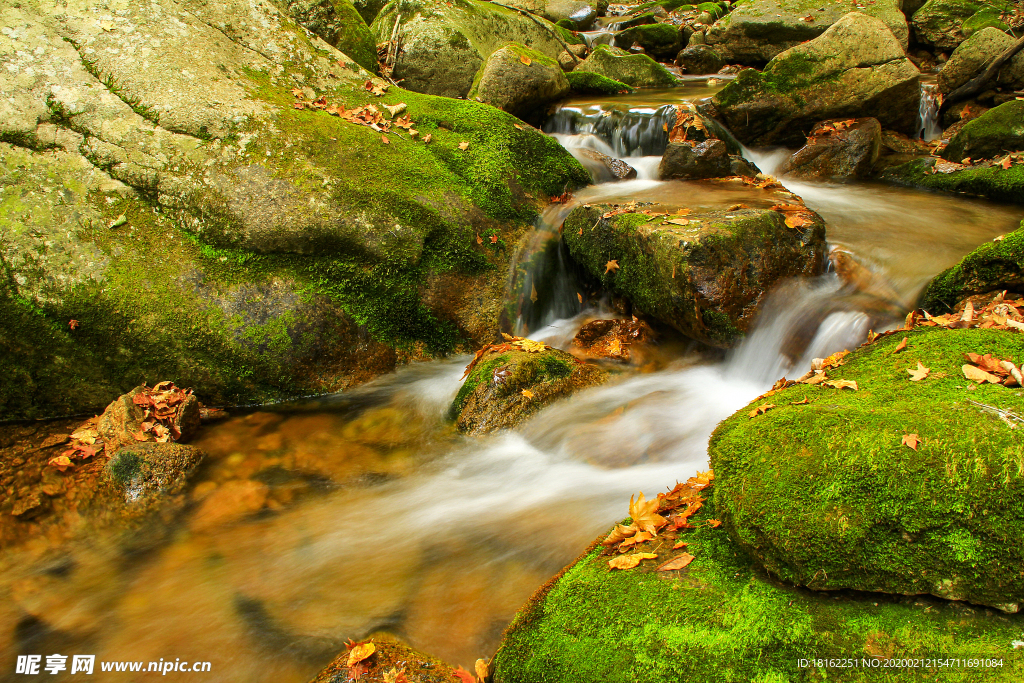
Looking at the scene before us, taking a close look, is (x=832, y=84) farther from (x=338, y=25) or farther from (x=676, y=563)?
(x=676, y=563)

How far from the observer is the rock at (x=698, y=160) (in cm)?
836

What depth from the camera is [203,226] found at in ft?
18.1

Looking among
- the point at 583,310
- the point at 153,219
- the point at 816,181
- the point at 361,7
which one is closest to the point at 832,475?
the point at 583,310

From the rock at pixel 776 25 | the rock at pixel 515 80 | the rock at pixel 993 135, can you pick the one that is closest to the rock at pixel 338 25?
the rock at pixel 515 80

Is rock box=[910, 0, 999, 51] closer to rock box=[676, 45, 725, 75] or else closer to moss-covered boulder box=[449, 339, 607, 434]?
rock box=[676, 45, 725, 75]

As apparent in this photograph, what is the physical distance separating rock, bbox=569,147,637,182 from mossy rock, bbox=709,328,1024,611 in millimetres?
6741

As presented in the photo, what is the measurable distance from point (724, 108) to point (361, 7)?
871 centimetres

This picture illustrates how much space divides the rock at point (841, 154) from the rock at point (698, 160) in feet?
5.35

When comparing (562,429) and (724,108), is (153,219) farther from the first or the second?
(724,108)

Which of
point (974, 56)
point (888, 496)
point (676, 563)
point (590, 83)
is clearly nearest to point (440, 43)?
point (590, 83)

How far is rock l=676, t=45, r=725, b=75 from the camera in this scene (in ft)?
51.3

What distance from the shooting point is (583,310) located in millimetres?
6797

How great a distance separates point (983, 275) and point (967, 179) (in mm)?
5091

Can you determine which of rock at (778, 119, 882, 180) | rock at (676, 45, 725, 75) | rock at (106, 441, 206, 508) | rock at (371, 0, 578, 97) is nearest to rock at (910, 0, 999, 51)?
rock at (676, 45, 725, 75)
